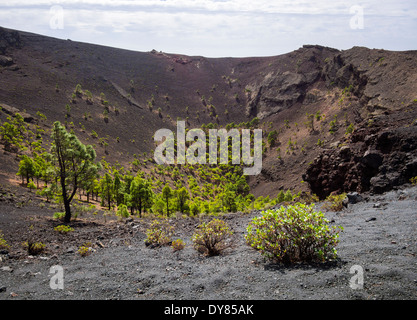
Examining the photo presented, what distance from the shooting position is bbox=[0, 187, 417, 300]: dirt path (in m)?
4.42

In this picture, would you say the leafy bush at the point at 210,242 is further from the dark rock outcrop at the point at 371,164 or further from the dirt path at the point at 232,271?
the dark rock outcrop at the point at 371,164

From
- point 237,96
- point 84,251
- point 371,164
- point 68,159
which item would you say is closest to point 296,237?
point 84,251

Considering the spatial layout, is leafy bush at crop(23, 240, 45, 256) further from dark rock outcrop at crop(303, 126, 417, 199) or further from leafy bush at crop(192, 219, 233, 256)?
dark rock outcrop at crop(303, 126, 417, 199)

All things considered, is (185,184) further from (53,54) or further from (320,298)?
(53,54)

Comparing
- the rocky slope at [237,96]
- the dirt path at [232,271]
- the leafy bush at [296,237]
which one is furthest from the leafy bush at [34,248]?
the rocky slope at [237,96]

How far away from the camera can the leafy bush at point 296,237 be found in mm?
5422

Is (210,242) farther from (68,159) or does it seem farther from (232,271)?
(68,159)

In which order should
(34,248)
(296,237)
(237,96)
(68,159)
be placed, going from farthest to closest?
(237,96) → (68,159) → (34,248) → (296,237)

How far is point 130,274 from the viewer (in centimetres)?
629

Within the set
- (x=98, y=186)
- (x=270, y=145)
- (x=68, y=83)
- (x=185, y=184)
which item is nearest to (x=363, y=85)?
(x=270, y=145)

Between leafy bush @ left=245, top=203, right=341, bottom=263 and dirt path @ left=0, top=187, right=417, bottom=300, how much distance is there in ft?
1.01

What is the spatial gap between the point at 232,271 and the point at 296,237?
1608mm

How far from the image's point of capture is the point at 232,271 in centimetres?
575

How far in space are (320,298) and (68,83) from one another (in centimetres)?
7877
